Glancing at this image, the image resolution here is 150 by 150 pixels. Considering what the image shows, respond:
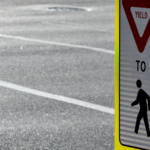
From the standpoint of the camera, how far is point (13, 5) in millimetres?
17516

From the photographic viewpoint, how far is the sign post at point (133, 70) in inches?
65.2

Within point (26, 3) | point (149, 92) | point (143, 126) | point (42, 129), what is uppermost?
point (149, 92)

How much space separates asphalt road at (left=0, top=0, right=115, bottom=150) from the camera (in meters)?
4.70

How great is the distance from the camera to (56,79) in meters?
7.05

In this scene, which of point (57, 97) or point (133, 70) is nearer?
point (133, 70)

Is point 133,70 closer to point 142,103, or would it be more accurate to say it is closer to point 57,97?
point 142,103

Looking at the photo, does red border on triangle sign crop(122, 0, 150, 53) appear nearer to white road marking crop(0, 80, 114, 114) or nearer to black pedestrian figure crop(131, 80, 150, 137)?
black pedestrian figure crop(131, 80, 150, 137)

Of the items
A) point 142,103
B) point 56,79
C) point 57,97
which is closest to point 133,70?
point 142,103

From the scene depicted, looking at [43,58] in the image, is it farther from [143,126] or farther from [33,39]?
[143,126]

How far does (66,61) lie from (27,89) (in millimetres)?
1855

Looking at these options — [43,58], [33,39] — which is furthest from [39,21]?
[43,58]

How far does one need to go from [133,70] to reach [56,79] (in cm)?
540

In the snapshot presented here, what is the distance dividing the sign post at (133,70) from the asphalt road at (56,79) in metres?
2.69

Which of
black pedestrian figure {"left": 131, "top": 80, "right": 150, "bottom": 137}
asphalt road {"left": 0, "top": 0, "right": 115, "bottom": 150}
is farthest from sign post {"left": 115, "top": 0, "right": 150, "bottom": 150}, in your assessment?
asphalt road {"left": 0, "top": 0, "right": 115, "bottom": 150}
